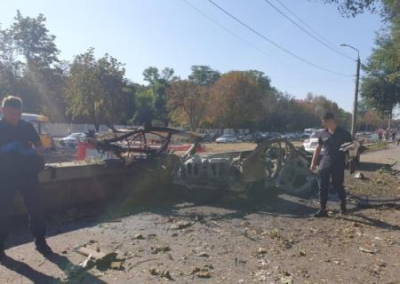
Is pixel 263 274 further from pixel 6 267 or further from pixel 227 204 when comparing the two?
pixel 227 204

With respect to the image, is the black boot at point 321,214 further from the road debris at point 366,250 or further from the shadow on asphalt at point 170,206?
the road debris at point 366,250

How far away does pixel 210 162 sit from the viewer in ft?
30.9

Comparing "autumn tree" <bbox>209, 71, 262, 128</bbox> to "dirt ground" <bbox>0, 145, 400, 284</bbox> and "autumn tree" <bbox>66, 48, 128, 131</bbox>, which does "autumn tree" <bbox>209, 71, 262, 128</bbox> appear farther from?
"dirt ground" <bbox>0, 145, 400, 284</bbox>

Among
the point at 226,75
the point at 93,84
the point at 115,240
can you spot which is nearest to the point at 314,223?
the point at 115,240

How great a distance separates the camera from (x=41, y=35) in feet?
220

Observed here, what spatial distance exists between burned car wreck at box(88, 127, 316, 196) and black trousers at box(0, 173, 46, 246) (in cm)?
405

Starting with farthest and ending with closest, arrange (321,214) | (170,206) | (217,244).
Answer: (170,206)
(321,214)
(217,244)

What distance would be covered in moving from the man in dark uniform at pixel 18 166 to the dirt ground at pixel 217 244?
1.21 ft

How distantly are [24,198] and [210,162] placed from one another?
464 centimetres

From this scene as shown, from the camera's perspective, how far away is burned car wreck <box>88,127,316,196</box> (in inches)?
365

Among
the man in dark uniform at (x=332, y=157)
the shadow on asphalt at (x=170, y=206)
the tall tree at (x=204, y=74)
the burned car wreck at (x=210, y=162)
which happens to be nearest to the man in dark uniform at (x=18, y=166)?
the shadow on asphalt at (x=170, y=206)

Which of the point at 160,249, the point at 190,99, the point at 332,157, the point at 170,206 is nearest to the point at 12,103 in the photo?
the point at 160,249

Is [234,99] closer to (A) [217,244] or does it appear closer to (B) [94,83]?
(B) [94,83]

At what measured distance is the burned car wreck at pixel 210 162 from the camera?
9.27 metres
